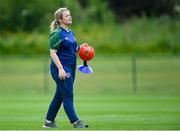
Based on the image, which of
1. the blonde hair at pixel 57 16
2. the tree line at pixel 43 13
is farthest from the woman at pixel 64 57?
the tree line at pixel 43 13

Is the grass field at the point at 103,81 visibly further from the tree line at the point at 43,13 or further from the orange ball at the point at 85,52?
the orange ball at the point at 85,52

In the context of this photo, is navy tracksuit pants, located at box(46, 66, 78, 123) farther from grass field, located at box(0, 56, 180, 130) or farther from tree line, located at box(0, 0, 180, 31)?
tree line, located at box(0, 0, 180, 31)

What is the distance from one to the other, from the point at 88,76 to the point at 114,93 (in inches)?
128

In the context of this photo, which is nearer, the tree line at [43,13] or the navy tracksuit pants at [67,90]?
the navy tracksuit pants at [67,90]

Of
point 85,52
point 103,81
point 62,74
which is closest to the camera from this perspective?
point 62,74

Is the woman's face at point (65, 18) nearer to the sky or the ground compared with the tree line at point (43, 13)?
nearer to the ground

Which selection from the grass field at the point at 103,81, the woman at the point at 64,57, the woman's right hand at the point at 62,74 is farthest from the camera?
the grass field at the point at 103,81

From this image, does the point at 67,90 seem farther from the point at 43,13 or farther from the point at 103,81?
the point at 43,13

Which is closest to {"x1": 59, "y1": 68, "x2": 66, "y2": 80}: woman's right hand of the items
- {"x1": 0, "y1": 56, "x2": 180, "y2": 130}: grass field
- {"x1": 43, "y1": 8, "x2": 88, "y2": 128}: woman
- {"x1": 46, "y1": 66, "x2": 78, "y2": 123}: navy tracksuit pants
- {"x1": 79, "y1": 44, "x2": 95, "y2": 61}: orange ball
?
{"x1": 43, "y1": 8, "x2": 88, "y2": 128}: woman

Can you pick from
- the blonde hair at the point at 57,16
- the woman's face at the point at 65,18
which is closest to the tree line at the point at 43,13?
the blonde hair at the point at 57,16

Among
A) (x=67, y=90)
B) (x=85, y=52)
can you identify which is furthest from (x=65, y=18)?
(x=67, y=90)

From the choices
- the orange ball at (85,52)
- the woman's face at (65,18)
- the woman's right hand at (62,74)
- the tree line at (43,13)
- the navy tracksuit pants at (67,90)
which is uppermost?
the tree line at (43,13)

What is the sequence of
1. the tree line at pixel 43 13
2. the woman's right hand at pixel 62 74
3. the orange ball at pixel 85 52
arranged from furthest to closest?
the tree line at pixel 43 13 → the orange ball at pixel 85 52 → the woman's right hand at pixel 62 74

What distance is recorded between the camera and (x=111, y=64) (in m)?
39.2
